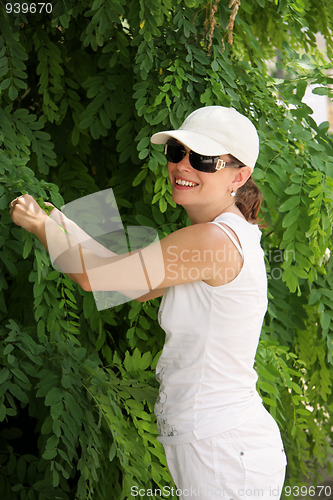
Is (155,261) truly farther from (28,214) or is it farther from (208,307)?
(28,214)

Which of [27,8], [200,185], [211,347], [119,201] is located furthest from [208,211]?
[27,8]

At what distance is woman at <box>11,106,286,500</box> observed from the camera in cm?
163

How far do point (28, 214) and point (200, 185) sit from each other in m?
0.44

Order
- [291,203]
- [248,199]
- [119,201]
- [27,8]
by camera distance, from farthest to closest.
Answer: [119,201] → [291,203] → [27,8] → [248,199]

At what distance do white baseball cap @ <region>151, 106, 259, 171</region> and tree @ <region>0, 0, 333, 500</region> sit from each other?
47cm

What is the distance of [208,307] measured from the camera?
169 cm

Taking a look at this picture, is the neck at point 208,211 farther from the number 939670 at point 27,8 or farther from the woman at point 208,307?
the number 939670 at point 27,8

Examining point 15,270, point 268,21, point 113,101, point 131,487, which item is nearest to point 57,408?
point 131,487

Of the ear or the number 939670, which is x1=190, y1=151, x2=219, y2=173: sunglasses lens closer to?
the ear

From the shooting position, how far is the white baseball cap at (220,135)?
5.76 ft

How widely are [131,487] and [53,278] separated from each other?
2.17 feet

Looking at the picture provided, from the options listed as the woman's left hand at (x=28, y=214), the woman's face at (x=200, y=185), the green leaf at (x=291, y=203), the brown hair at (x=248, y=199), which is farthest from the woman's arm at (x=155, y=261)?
the green leaf at (x=291, y=203)

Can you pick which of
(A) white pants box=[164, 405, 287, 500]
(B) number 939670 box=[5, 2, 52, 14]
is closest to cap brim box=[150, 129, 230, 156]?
(A) white pants box=[164, 405, 287, 500]

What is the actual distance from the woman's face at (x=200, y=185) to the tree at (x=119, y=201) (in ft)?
1.35
